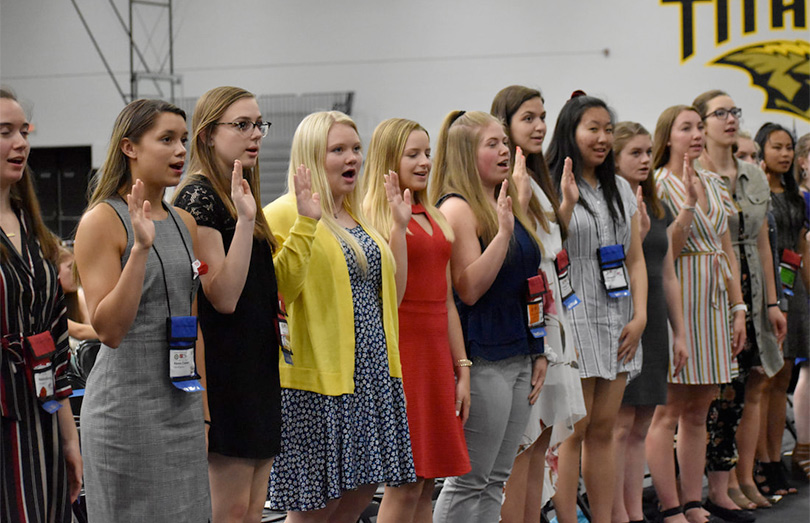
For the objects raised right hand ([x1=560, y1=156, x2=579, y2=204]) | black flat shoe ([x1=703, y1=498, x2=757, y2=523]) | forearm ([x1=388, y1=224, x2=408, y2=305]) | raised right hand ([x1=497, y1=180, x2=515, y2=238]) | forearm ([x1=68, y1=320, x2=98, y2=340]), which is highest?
raised right hand ([x1=560, y1=156, x2=579, y2=204])

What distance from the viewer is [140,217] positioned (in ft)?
6.07

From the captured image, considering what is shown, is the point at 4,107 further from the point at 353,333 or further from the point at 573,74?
the point at 573,74

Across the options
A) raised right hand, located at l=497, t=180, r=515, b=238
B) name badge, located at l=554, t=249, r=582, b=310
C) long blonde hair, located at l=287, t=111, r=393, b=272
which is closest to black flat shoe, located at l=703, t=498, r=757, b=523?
name badge, located at l=554, t=249, r=582, b=310

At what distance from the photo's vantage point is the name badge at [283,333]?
221 centimetres

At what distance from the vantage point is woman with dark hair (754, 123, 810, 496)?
4.68 metres

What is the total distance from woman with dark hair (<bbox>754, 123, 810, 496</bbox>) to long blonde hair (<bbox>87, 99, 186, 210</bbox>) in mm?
3638

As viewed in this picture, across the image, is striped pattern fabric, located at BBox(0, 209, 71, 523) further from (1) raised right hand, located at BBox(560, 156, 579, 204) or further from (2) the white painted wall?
(2) the white painted wall

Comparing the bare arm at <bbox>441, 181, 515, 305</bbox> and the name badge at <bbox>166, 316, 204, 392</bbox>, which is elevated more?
the bare arm at <bbox>441, 181, 515, 305</bbox>

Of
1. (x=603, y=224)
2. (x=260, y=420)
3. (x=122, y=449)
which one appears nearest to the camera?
(x=122, y=449)

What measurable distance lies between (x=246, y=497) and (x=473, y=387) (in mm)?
889

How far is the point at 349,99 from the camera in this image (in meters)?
9.94

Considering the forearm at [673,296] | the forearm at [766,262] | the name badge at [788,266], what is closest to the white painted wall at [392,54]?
the name badge at [788,266]

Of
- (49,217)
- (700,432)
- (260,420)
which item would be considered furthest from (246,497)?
(49,217)

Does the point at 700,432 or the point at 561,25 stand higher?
the point at 561,25
